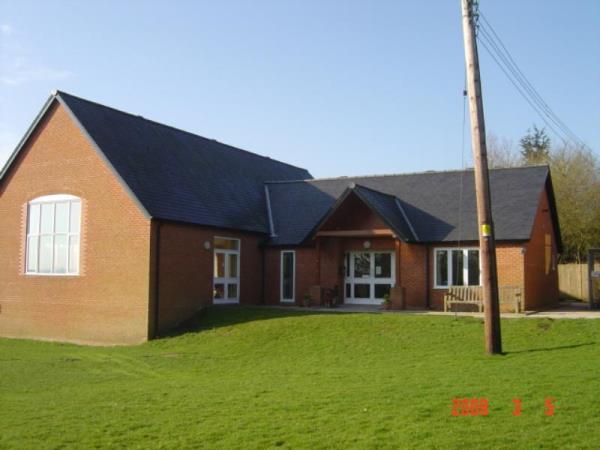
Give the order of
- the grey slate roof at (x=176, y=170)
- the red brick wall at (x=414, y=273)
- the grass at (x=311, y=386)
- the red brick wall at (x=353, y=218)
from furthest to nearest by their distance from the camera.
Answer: the red brick wall at (x=353, y=218) → the red brick wall at (x=414, y=273) → the grey slate roof at (x=176, y=170) → the grass at (x=311, y=386)

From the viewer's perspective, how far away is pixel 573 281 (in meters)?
32.4

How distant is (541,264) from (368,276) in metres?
6.43

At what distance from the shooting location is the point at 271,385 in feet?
41.8

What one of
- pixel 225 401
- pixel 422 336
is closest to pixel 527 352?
pixel 422 336

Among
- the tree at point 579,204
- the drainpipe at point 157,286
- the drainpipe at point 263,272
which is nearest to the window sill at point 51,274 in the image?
the drainpipe at point 157,286

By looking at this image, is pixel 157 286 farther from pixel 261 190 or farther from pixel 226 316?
pixel 261 190

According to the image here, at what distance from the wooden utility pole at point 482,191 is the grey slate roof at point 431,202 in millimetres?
7979

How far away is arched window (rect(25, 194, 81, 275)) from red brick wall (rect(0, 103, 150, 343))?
26 centimetres

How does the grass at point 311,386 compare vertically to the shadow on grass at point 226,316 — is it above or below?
below

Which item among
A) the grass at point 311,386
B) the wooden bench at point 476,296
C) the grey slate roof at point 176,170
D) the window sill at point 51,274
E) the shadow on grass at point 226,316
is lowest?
the grass at point 311,386

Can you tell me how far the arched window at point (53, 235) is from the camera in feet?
76.1

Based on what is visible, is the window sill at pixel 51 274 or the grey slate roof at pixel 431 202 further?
the grey slate roof at pixel 431 202

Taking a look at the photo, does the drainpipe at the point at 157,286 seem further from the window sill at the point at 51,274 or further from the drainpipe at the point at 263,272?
the drainpipe at the point at 263,272

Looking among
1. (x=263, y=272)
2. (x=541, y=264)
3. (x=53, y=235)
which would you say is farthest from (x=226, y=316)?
(x=541, y=264)
